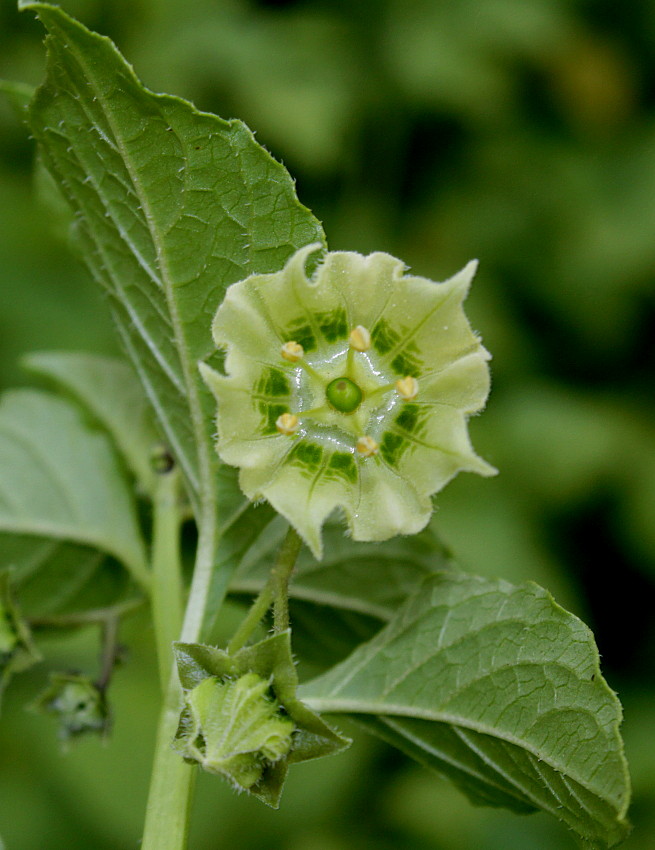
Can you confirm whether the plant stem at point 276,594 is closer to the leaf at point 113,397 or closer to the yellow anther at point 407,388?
the yellow anther at point 407,388

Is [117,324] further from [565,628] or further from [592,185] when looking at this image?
[592,185]

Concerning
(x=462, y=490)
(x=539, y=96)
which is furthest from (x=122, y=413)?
(x=539, y=96)

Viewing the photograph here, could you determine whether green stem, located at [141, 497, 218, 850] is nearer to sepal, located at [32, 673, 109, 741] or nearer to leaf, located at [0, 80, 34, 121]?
sepal, located at [32, 673, 109, 741]

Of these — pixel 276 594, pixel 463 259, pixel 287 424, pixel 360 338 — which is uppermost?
pixel 360 338

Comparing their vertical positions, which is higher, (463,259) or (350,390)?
(350,390)

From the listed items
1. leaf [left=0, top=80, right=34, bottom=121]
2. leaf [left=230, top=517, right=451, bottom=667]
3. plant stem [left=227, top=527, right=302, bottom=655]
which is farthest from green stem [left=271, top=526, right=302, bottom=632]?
leaf [left=0, top=80, right=34, bottom=121]

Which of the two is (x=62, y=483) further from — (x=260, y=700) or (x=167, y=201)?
(x=260, y=700)

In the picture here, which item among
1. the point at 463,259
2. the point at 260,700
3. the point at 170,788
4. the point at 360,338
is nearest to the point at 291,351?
the point at 360,338

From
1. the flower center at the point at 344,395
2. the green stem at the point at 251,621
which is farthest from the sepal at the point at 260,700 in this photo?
the flower center at the point at 344,395
